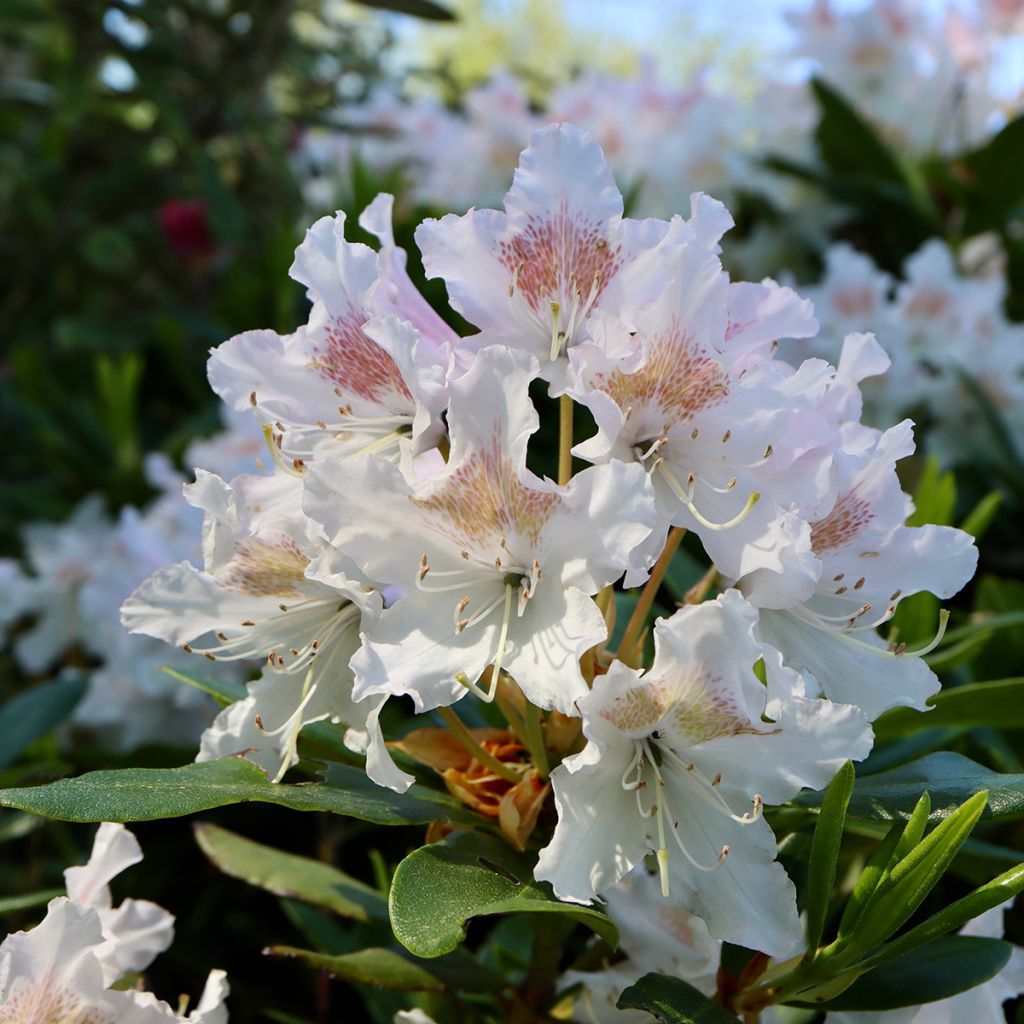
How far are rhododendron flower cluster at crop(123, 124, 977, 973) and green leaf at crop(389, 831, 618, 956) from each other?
22 millimetres

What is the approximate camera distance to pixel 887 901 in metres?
0.70

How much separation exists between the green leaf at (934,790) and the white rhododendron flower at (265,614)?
0.31 m

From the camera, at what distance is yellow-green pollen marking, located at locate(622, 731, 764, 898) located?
→ 28.2 inches

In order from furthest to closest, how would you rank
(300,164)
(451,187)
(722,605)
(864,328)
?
(300,164) → (451,187) → (864,328) → (722,605)

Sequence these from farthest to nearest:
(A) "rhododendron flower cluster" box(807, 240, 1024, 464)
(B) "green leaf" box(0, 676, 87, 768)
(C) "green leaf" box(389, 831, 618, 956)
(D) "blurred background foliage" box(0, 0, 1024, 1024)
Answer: (A) "rhododendron flower cluster" box(807, 240, 1024, 464)
(D) "blurred background foliage" box(0, 0, 1024, 1024)
(B) "green leaf" box(0, 676, 87, 768)
(C) "green leaf" box(389, 831, 618, 956)

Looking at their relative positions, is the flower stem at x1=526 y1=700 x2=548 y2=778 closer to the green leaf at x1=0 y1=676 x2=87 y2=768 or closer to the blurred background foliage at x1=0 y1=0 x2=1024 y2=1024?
the blurred background foliage at x1=0 y1=0 x2=1024 y2=1024

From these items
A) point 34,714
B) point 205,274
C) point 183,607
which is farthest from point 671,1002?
point 205,274

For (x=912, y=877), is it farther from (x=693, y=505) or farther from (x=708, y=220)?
(x=708, y=220)

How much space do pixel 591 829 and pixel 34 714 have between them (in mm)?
731

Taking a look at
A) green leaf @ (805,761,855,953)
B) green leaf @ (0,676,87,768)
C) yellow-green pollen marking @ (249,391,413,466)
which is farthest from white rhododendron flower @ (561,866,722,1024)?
green leaf @ (0,676,87,768)

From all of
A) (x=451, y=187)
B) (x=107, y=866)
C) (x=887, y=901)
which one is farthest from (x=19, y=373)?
(x=887, y=901)

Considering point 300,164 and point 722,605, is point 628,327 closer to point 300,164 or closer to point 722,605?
point 722,605

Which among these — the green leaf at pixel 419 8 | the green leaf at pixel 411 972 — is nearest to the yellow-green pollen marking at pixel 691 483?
the green leaf at pixel 411 972

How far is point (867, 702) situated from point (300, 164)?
2.79 m
